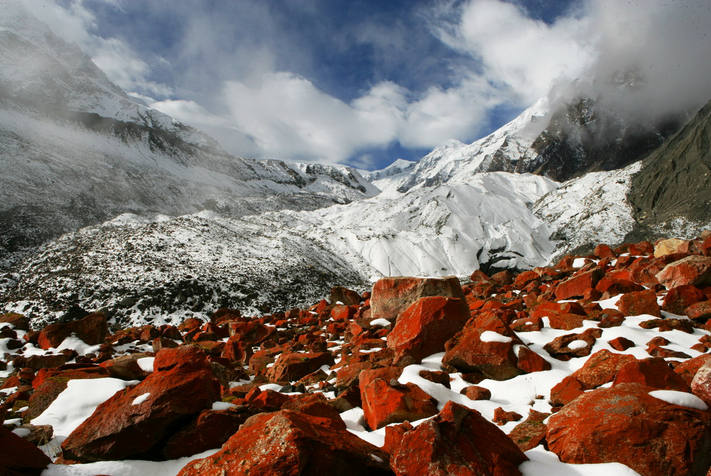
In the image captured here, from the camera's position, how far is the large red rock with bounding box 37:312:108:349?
12.2 meters

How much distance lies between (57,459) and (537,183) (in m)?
108

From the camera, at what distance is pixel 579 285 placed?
10539mm

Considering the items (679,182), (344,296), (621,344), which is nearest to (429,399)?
(621,344)

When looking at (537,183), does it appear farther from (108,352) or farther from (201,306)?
(108,352)

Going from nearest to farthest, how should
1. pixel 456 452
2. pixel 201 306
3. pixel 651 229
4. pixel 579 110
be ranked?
pixel 456 452 → pixel 201 306 → pixel 651 229 → pixel 579 110

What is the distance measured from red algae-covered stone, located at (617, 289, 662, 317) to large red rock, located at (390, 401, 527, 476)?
7.14 m

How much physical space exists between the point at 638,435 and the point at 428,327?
15.1 feet

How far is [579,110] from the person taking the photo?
433ft

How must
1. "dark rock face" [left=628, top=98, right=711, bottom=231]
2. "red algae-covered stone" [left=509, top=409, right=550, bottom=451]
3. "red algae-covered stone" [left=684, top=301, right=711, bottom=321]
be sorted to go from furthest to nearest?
"dark rock face" [left=628, top=98, right=711, bottom=231]
"red algae-covered stone" [left=684, top=301, right=711, bottom=321]
"red algae-covered stone" [left=509, top=409, right=550, bottom=451]

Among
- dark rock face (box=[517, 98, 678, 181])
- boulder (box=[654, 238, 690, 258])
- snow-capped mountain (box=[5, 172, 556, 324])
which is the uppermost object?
dark rock face (box=[517, 98, 678, 181])

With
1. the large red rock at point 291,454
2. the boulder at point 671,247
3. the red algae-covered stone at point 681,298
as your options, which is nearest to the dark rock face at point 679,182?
the boulder at point 671,247

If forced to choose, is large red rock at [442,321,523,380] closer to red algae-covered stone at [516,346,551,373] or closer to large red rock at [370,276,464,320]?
red algae-covered stone at [516,346,551,373]

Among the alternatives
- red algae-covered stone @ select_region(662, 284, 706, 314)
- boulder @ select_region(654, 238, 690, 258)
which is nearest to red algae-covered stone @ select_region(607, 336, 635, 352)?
red algae-covered stone @ select_region(662, 284, 706, 314)

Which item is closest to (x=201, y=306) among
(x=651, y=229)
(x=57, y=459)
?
(x=57, y=459)
